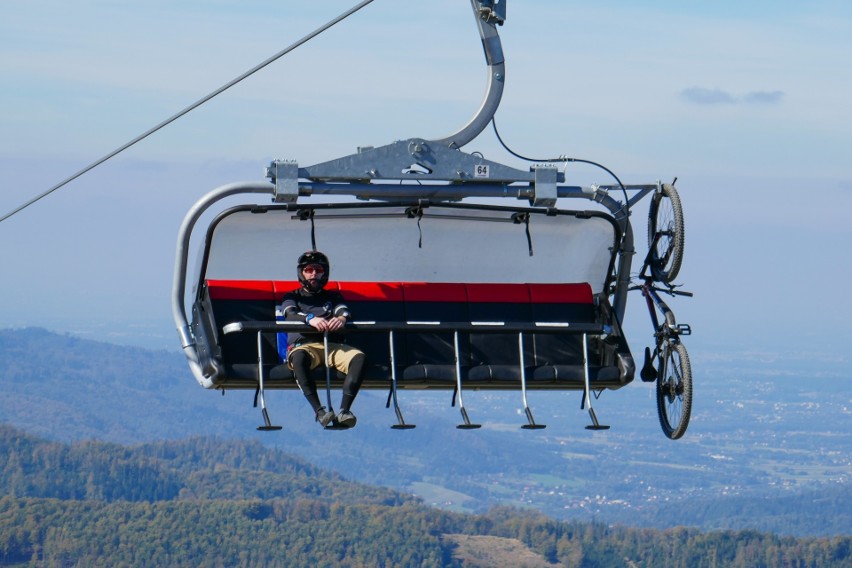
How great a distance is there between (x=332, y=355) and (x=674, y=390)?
3755mm

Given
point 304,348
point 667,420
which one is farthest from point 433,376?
point 667,420

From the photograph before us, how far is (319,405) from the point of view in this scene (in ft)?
58.3

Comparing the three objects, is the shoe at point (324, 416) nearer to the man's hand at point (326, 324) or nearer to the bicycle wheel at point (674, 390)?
the man's hand at point (326, 324)

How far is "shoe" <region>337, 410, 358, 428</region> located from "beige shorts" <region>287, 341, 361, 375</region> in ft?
2.30

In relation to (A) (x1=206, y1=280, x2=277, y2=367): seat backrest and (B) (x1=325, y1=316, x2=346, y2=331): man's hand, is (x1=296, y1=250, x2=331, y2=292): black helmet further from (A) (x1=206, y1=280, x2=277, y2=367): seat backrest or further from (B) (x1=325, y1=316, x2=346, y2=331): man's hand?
(A) (x1=206, y1=280, x2=277, y2=367): seat backrest

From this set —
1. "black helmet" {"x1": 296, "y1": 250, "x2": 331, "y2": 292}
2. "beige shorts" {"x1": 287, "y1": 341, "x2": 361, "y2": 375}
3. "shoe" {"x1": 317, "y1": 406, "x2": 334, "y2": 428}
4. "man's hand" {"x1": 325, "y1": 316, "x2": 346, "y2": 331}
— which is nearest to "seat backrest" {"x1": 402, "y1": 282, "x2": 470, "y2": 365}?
"black helmet" {"x1": 296, "y1": 250, "x2": 331, "y2": 292}

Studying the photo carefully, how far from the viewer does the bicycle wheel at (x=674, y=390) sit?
62.0 ft

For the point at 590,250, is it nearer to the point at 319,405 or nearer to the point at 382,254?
the point at 382,254

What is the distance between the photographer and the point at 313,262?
1861 centimetres

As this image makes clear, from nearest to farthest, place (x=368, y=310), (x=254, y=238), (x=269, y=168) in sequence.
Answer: (x=269, y=168)
(x=254, y=238)
(x=368, y=310)

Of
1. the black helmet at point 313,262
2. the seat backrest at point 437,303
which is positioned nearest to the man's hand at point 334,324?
the black helmet at point 313,262

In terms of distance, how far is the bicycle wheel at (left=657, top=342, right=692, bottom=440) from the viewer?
18.9 m

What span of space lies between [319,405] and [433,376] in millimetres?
1477

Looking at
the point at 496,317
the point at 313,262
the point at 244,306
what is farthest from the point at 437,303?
the point at 313,262
